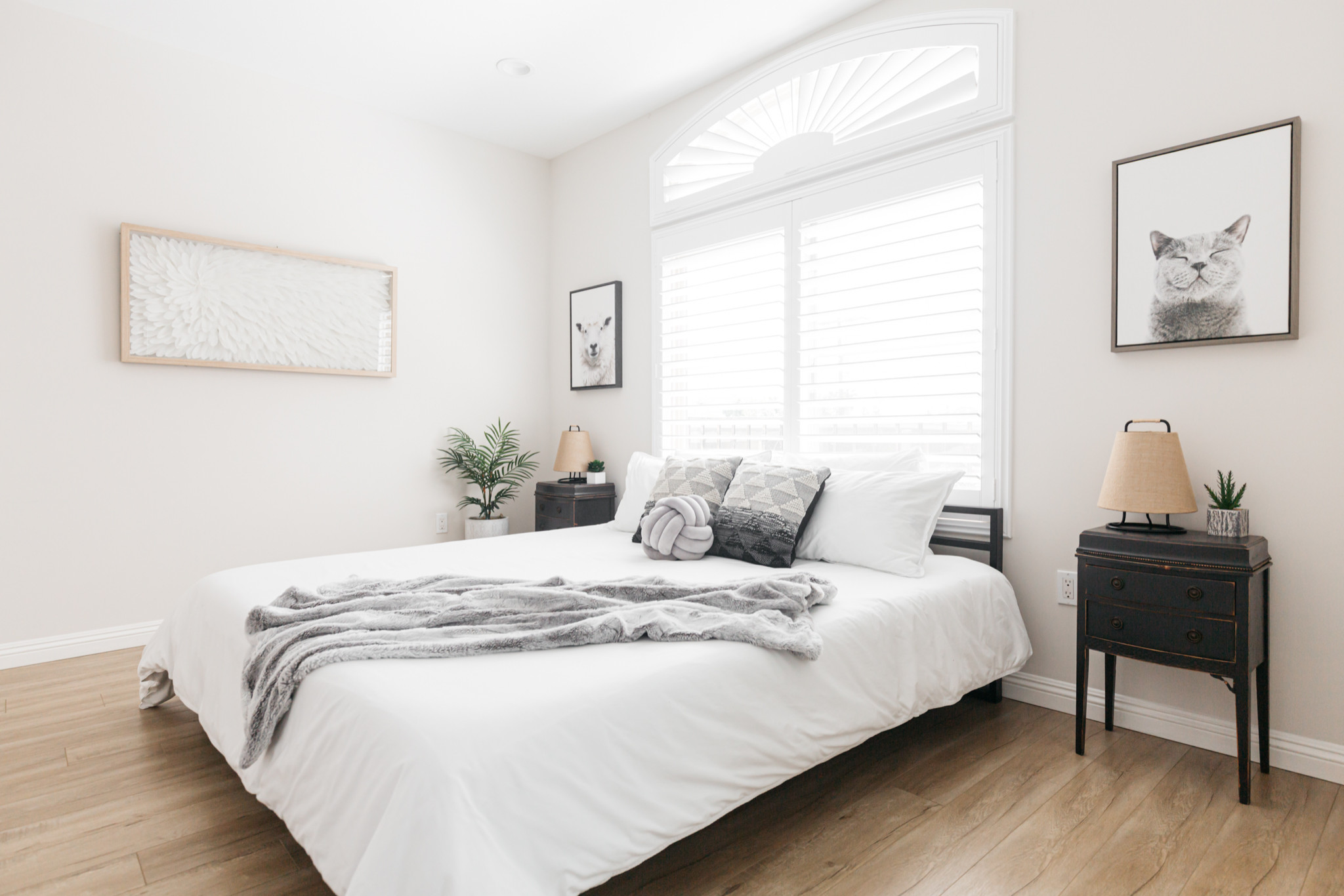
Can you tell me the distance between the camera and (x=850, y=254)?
3.24m

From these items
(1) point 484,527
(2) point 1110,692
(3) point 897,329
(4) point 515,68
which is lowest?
(2) point 1110,692

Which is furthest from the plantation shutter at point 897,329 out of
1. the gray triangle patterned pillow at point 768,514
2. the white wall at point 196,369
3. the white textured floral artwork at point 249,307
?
the white textured floral artwork at point 249,307

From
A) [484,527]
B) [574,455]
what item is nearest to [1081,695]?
[574,455]

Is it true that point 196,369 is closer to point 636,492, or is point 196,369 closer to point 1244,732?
point 636,492

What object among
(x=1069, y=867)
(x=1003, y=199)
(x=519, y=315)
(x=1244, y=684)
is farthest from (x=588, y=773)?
(x=519, y=315)

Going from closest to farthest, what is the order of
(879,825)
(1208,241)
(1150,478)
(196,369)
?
(879,825)
(1150,478)
(1208,241)
(196,369)

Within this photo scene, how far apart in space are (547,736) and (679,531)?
4.69ft

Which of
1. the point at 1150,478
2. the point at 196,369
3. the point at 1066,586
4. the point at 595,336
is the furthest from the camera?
the point at 595,336

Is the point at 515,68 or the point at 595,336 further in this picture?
the point at 595,336

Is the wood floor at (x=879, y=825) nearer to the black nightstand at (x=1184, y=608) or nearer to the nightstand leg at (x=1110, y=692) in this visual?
the nightstand leg at (x=1110, y=692)

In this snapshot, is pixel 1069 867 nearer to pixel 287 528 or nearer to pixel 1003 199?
pixel 1003 199

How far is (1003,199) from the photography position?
9.12ft

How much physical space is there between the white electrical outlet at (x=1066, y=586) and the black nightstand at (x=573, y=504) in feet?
7.84

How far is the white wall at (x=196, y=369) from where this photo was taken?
3186 mm
